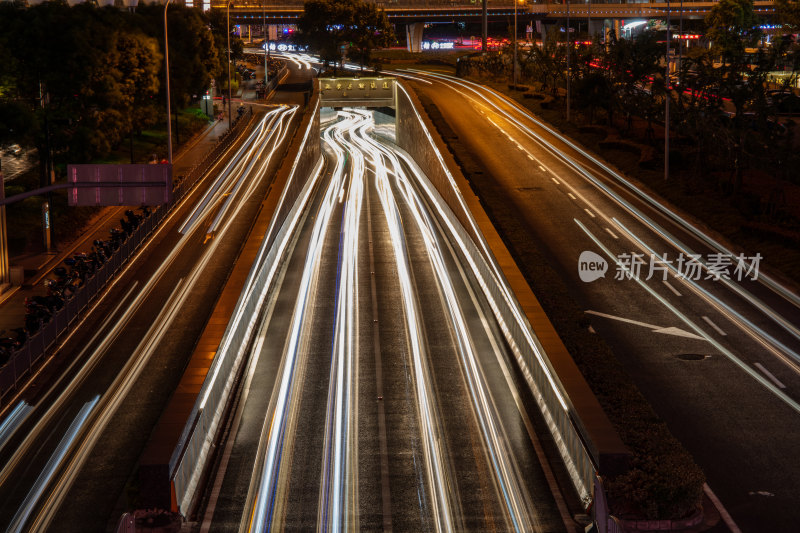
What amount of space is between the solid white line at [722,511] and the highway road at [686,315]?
0.04m

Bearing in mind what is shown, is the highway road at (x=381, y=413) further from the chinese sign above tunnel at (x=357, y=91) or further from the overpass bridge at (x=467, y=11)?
the overpass bridge at (x=467, y=11)

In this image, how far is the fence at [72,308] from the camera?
25.3 meters

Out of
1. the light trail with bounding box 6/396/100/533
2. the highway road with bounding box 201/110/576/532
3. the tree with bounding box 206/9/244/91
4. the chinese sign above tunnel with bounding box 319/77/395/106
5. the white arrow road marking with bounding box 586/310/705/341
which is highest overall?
the tree with bounding box 206/9/244/91

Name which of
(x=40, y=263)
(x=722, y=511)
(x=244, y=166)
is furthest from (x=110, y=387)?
(x=244, y=166)

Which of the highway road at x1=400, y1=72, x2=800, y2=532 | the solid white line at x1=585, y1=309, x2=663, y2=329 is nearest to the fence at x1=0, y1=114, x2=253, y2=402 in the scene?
the highway road at x1=400, y1=72, x2=800, y2=532

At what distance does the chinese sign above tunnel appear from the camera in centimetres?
8906

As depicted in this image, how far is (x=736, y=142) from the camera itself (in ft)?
147

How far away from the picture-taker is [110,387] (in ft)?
84.1

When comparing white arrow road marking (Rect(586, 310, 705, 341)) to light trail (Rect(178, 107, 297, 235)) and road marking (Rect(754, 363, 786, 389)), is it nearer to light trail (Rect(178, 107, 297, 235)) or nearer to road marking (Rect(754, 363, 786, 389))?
road marking (Rect(754, 363, 786, 389))

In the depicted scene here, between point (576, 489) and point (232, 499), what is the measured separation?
686 cm

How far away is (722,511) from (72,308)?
2185 centimetres

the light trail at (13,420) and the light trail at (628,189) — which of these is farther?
the light trail at (628,189)

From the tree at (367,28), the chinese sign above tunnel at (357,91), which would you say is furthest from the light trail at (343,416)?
the tree at (367,28)

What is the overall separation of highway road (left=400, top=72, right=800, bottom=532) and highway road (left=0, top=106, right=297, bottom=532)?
1243 cm
